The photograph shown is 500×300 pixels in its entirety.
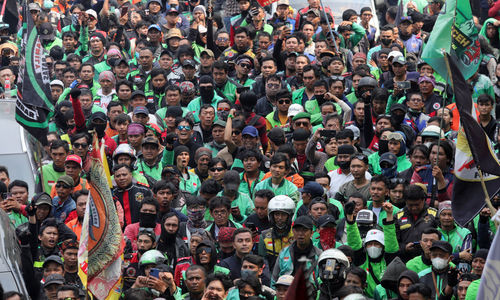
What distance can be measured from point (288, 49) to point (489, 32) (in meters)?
2.89

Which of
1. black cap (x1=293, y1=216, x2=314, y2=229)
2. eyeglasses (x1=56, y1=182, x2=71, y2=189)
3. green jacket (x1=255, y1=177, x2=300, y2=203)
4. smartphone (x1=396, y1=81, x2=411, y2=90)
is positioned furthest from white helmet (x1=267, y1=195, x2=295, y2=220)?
smartphone (x1=396, y1=81, x2=411, y2=90)

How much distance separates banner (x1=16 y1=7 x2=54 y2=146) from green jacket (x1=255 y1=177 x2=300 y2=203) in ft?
8.13

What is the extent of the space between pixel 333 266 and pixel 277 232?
4.88 feet

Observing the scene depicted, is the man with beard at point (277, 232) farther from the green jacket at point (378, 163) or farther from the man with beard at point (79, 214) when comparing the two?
the man with beard at point (79, 214)

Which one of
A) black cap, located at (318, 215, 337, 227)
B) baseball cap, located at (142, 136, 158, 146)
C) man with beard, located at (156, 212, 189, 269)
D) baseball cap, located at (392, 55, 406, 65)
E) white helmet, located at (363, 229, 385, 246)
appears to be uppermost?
baseball cap, located at (392, 55, 406, 65)

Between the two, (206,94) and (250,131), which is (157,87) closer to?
(206,94)

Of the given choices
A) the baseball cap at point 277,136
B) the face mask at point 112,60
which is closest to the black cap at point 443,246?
the baseball cap at point 277,136

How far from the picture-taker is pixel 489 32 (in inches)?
725

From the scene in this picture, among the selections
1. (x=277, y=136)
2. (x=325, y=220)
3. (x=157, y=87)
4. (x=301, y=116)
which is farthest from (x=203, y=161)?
(x=157, y=87)

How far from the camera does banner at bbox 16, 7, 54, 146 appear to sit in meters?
14.1

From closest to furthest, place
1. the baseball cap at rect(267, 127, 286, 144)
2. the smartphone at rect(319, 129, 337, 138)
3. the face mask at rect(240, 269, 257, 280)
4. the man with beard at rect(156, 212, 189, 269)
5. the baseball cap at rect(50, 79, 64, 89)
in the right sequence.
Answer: the face mask at rect(240, 269, 257, 280) < the man with beard at rect(156, 212, 189, 269) < the smartphone at rect(319, 129, 337, 138) < the baseball cap at rect(267, 127, 286, 144) < the baseball cap at rect(50, 79, 64, 89)

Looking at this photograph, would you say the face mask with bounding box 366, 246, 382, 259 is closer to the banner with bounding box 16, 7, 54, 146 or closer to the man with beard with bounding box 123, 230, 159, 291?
the man with beard with bounding box 123, 230, 159, 291

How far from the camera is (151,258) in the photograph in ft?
41.2

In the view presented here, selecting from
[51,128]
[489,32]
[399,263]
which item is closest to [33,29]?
[51,128]
